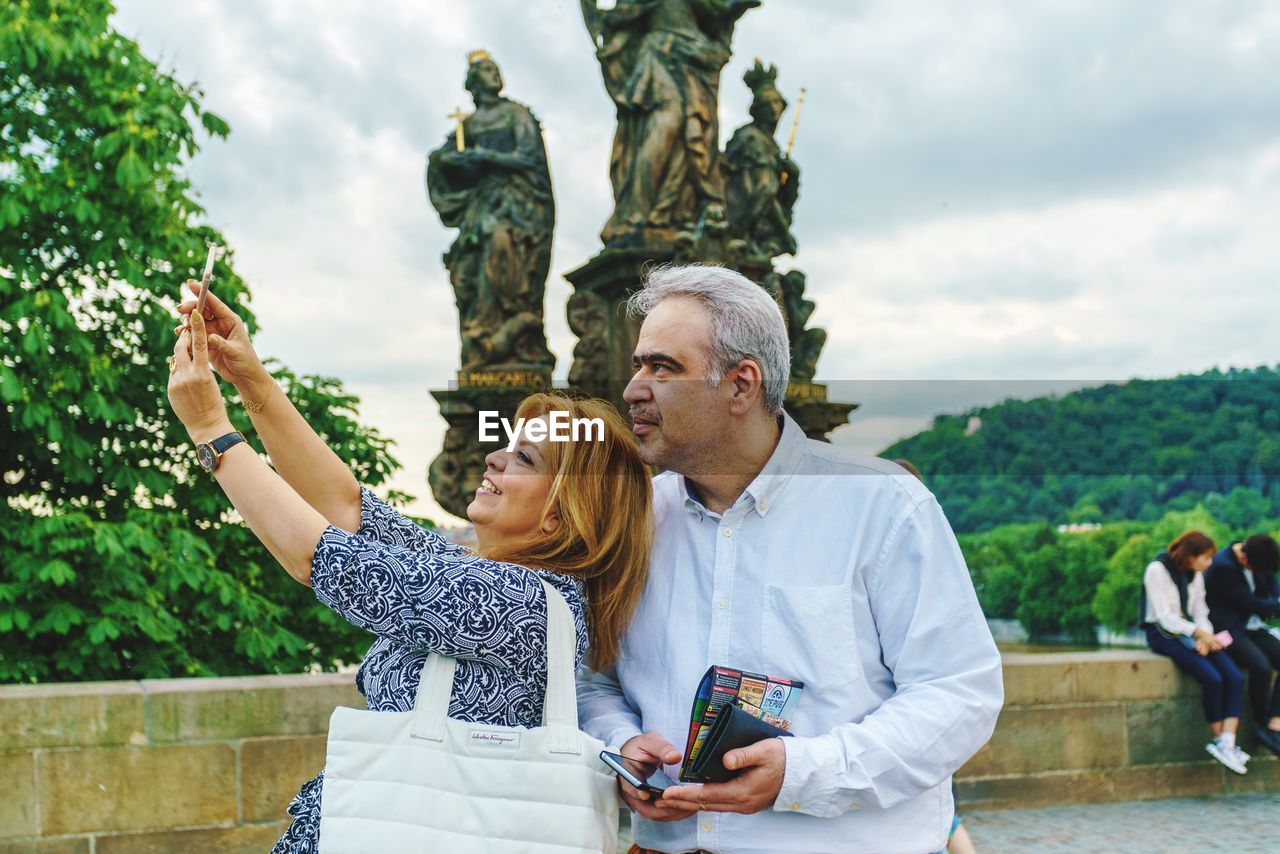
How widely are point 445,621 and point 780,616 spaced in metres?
0.51

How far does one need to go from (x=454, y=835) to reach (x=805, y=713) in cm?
55

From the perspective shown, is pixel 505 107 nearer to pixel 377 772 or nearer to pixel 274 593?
pixel 274 593

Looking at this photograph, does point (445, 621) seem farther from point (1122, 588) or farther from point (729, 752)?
point (1122, 588)

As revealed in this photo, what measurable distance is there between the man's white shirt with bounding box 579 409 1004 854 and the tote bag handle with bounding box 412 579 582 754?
0.15 meters

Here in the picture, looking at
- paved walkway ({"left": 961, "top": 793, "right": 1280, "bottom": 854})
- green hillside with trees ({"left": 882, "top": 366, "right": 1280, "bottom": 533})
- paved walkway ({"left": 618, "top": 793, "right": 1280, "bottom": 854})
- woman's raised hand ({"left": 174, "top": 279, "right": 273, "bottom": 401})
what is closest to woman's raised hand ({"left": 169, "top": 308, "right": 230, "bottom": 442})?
woman's raised hand ({"left": 174, "top": 279, "right": 273, "bottom": 401})

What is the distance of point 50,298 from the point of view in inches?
295

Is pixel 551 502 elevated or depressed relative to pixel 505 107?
depressed

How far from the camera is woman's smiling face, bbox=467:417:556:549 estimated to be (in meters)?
2.10

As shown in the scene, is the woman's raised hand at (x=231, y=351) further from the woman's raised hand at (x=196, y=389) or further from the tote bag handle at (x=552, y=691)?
the tote bag handle at (x=552, y=691)

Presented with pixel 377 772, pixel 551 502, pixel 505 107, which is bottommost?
pixel 377 772

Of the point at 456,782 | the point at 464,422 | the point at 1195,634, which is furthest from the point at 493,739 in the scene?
the point at 464,422

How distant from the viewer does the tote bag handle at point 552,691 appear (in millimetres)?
1846

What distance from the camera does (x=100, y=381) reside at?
7855 mm

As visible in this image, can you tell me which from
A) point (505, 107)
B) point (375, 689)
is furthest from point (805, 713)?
point (505, 107)
